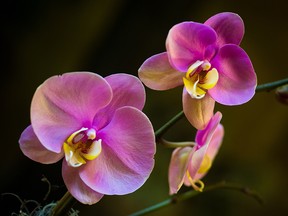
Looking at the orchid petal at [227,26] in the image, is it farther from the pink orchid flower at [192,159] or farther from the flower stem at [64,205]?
the flower stem at [64,205]

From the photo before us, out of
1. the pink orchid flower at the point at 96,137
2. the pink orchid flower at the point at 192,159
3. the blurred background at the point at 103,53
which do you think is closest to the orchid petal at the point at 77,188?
the pink orchid flower at the point at 96,137

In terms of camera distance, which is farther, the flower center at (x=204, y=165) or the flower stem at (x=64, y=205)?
the flower center at (x=204, y=165)

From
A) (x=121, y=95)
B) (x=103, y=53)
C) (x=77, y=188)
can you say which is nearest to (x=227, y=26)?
(x=121, y=95)

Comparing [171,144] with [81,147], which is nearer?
[81,147]


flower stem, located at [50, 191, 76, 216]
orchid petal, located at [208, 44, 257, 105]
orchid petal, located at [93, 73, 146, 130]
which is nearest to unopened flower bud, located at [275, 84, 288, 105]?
orchid petal, located at [208, 44, 257, 105]

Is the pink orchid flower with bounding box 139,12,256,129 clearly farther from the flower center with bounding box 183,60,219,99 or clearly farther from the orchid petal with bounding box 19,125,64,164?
the orchid petal with bounding box 19,125,64,164

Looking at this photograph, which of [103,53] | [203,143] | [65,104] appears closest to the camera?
[65,104]

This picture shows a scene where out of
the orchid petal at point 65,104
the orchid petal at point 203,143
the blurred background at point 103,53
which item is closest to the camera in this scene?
the orchid petal at point 65,104

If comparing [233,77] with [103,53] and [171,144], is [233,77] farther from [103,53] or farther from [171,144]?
[103,53]
